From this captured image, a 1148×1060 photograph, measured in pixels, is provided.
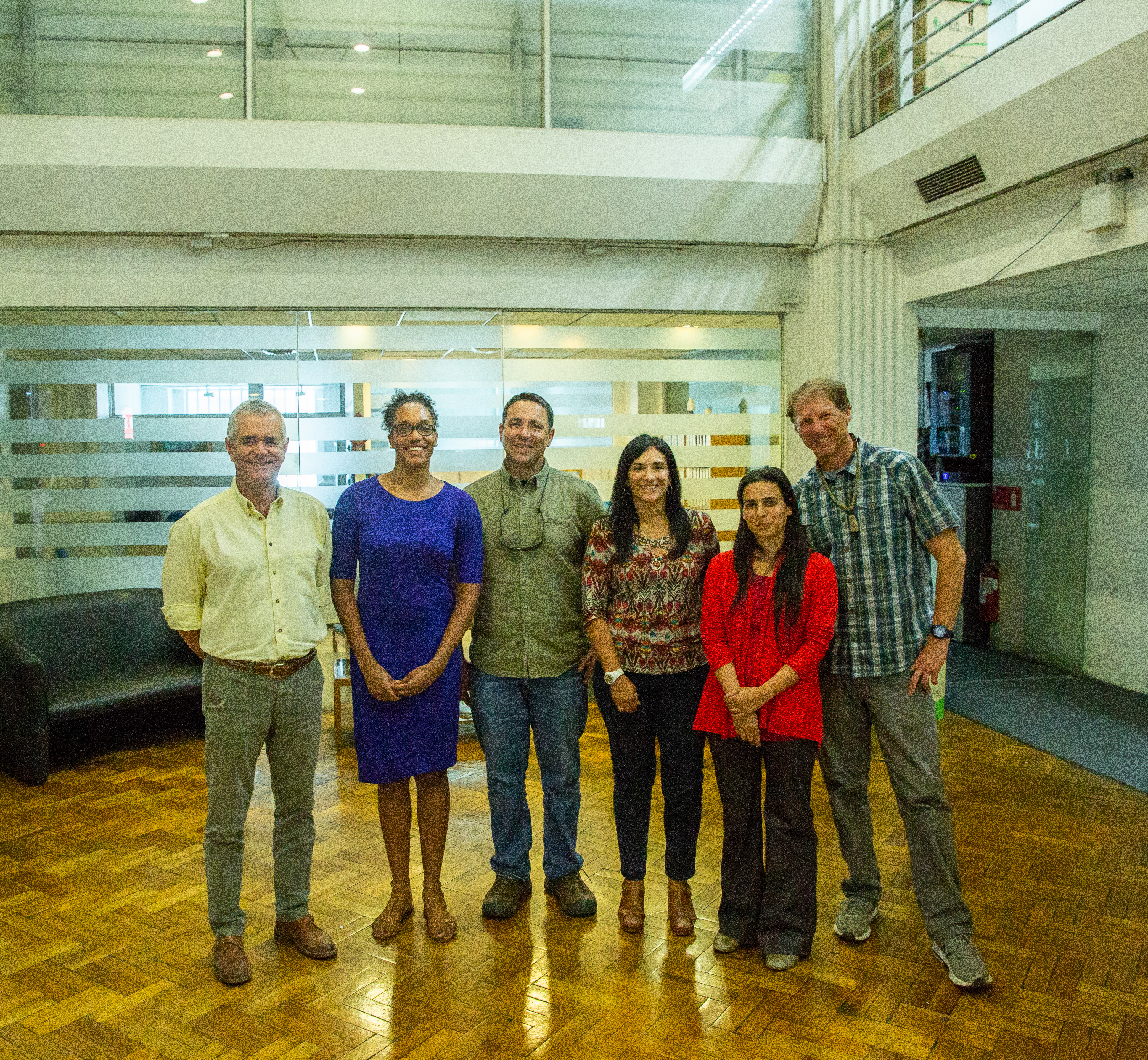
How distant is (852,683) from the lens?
2.90m

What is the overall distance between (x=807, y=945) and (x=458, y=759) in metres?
2.55

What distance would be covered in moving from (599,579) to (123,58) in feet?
14.3

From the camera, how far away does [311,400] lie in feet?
19.2

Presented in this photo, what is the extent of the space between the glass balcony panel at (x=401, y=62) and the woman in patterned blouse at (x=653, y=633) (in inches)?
132

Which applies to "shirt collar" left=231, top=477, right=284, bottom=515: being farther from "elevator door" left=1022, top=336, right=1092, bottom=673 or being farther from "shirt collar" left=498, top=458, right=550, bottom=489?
"elevator door" left=1022, top=336, right=1092, bottom=673

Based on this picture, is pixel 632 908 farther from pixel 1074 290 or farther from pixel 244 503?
pixel 1074 290

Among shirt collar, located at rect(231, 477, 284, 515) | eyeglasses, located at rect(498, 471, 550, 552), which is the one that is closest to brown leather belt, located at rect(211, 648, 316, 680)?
shirt collar, located at rect(231, 477, 284, 515)

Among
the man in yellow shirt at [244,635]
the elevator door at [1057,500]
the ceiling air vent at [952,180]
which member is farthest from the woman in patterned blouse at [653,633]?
the elevator door at [1057,500]

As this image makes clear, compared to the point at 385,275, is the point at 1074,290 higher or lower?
lower

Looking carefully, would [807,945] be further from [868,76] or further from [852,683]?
[868,76]

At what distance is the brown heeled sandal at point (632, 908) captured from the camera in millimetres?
3076

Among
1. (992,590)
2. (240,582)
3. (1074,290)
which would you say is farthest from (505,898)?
(992,590)

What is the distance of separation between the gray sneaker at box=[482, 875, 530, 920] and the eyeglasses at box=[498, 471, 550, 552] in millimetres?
1126

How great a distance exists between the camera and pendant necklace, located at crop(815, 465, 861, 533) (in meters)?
2.86
